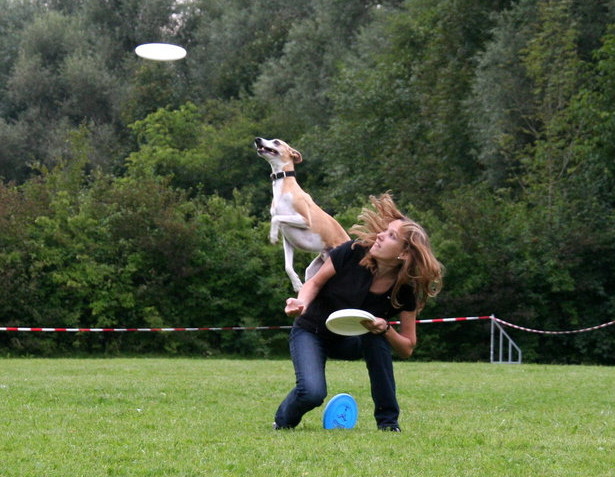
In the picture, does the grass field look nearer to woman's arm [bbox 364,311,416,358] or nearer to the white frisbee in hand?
woman's arm [bbox 364,311,416,358]

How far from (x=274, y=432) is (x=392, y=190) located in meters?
24.7

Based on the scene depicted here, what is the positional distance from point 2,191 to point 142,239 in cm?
408

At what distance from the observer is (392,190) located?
3116cm

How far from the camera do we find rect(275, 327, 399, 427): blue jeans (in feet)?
21.9

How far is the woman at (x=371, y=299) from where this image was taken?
6.45 meters

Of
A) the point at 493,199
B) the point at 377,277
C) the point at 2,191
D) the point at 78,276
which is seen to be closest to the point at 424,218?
the point at 493,199

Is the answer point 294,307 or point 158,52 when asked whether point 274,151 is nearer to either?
point 294,307

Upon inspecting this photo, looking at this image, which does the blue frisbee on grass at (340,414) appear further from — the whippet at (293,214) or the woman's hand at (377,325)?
the whippet at (293,214)

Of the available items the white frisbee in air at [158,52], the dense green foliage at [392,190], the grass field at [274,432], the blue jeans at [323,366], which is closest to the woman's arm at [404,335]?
the blue jeans at [323,366]

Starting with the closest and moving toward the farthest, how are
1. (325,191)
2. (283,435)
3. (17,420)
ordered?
(283,435) < (17,420) < (325,191)

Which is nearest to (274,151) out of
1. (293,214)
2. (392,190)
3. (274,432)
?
(293,214)

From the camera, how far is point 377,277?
6.67 meters

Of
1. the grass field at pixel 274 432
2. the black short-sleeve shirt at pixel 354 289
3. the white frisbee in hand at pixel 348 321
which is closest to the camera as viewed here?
the grass field at pixel 274 432

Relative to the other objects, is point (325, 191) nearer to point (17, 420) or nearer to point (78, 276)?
point (78, 276)
